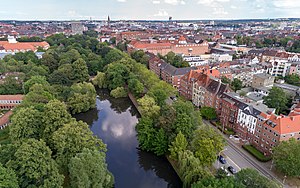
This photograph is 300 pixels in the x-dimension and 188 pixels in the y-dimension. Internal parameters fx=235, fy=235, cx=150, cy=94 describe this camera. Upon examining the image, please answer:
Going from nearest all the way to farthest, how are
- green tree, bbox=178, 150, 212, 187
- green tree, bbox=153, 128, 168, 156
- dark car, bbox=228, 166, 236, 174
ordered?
green tree, bbox=178, 150, 212, 187 → dark car, bbox=228, 166, 236, 174 → green tree, bbox=153, 128, 168, 156

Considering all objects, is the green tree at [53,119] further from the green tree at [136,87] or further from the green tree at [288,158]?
the green tree at [288,158]

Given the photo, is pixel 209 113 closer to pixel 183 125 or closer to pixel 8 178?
pixel 183 125

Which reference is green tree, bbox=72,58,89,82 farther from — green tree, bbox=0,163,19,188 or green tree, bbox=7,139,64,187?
green tree, bbox=0,163,19,188

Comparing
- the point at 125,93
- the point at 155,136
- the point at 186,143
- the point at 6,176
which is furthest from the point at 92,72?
the point at 6,176

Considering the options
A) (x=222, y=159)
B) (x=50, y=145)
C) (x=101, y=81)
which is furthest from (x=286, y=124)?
(x=101, y=81)

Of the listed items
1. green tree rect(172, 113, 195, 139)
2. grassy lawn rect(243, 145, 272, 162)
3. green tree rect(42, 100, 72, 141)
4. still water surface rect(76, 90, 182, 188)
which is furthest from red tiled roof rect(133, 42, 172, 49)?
grassy lawn rect(243, 145, 272, 162)

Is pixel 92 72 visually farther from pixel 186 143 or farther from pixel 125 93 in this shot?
pixel 186 143
